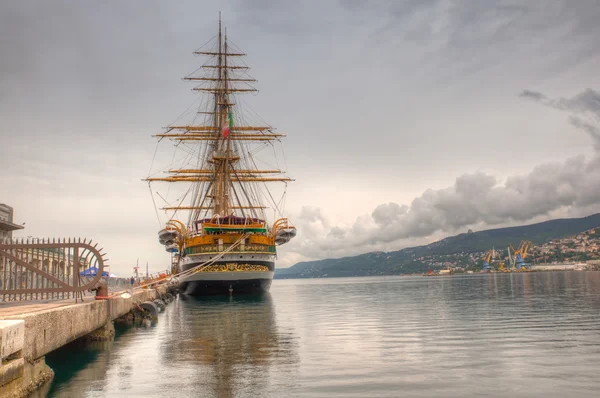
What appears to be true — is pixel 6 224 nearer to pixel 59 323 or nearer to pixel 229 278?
pixel 229 278

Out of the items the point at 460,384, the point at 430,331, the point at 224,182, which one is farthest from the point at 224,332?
the point at 224,182

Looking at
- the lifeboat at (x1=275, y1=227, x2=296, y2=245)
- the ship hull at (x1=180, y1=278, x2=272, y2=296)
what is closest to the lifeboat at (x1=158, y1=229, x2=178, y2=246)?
the ship hull at (x1=180, y1=278, x2=272, y2=296)

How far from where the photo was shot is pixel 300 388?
10727 mm

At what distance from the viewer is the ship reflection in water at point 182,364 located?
432 inches

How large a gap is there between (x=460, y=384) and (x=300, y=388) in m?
3.36

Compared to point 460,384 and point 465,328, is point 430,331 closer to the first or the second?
point 465,328

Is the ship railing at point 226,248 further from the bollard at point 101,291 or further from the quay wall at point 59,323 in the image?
the bollard at point 101,291

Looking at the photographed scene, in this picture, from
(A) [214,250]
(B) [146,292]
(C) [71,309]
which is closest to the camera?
(C) [71,309]

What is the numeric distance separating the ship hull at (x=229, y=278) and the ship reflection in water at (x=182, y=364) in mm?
29839

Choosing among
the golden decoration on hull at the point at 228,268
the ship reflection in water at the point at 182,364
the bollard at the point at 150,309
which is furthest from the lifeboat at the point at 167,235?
the ship reflection in water at the point at 182,364

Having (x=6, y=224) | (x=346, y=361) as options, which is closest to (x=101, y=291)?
(x=346, y=361)

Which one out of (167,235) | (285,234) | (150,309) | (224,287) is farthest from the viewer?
(285,234)

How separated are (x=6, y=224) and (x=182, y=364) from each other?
42.8 metres

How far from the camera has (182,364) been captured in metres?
13.8
